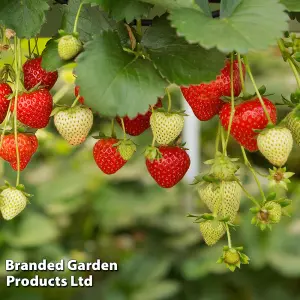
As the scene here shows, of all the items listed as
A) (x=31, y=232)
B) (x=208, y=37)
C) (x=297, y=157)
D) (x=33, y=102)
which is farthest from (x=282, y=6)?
(x=297, y=157)

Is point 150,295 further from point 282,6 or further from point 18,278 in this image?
point 282,6

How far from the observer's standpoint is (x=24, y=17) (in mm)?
721

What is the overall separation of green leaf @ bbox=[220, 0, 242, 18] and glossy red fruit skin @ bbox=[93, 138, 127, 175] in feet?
0.81

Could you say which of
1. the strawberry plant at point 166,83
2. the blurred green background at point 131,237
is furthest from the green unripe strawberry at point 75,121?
the blurred green background at point 131,237

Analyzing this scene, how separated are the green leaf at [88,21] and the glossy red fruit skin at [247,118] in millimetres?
155

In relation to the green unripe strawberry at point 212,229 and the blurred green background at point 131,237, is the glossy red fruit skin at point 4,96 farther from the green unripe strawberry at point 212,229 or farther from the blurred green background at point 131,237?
the blurred green background at point 131,237

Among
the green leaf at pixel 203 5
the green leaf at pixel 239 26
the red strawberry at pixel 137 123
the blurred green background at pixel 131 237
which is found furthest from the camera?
the blurred green background at pixel 131 237

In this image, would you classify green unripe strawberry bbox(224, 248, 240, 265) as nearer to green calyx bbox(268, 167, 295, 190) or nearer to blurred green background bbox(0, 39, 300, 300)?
green calyx bbox(268, 167, 295, 190)

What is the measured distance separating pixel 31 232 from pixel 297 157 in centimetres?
159

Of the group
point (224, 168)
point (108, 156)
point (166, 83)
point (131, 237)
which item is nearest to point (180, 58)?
point (166, 83)

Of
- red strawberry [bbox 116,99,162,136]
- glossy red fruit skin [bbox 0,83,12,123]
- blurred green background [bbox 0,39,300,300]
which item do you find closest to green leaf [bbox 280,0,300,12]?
red strawberry [bbox 116,99,162,136]

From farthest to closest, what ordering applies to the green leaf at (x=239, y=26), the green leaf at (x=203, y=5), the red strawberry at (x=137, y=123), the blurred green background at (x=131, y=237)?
the blurred green background at (x=131, y=237) < the red strawberry at (x=137, y=123) < the green leaf at (x=203, y=5) < the green leaf at (x=239, y=26)

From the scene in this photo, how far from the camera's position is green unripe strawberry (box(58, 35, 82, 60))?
2.18 ft

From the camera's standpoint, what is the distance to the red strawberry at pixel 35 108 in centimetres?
77
